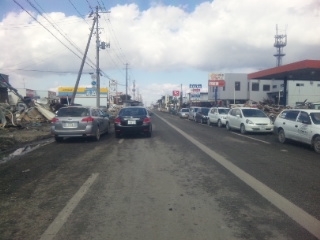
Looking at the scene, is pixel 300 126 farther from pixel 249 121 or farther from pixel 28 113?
pixel 28 113

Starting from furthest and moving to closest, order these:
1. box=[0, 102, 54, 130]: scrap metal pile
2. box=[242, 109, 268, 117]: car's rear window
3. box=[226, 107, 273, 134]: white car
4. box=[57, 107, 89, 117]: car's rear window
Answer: box=[0, 102, 54, 130]: scrap metal pile, box=[242, 109, 268, 117]: car's rear window, box=[226, 107, 273, 134]: white car, box=[57, 107, 89, 117]: car's rear window

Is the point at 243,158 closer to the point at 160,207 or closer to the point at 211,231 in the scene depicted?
the point at 160,207

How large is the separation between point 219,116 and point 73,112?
46.9 feet

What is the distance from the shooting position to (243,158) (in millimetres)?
10406

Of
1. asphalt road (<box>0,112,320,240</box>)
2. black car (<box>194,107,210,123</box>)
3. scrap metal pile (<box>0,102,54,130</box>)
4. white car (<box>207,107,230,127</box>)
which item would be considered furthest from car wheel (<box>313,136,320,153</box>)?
black car (<box>194,107,210,123</box>)

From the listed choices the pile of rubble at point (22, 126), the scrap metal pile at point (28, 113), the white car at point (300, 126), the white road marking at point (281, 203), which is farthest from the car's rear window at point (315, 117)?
the scrap metal pile at point (28, 113)

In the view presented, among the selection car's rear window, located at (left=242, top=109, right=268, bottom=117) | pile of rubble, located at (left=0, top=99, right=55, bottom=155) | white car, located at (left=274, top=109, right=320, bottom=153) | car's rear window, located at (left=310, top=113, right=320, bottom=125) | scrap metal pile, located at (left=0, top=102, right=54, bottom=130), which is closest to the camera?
white car, located at (left=274, top=109, right=320, bottom=153)

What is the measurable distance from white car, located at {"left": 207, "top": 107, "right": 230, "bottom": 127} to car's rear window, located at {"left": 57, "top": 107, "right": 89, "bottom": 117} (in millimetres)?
13488

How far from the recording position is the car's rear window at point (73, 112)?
1485 cm

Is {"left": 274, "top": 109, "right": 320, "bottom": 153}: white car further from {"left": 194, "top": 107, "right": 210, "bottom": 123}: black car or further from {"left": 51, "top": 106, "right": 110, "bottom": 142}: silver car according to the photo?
{"left": 194, "top": 107, "right": 210, "bottom": 123}: black car

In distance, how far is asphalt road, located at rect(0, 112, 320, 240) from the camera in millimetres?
4617

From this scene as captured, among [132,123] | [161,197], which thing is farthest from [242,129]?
[161,197]

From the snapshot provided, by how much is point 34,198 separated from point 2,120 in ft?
53.7

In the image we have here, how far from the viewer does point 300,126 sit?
13305 mm
